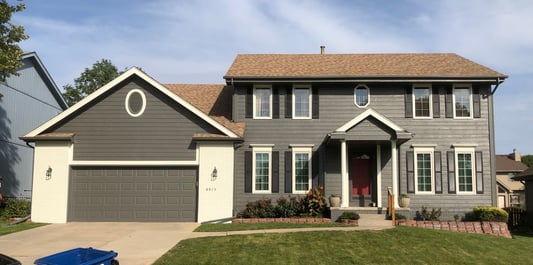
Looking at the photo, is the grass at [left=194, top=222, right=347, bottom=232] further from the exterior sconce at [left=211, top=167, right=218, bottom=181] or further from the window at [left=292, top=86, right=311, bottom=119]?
the window at [left=292, top=86, right=311, bottom=119]

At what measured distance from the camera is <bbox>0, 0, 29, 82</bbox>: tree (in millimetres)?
17891

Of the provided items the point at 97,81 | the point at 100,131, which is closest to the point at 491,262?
the point at 100,131

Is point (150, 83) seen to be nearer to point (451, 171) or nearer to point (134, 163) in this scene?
point (134, 163)

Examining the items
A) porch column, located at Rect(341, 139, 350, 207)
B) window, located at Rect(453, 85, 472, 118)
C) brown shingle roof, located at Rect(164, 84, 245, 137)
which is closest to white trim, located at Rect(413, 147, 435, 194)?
window, located at Rect(453, 85, 472, 118)

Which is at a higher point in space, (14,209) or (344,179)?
(344,179)

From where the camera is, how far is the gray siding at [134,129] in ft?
56.9

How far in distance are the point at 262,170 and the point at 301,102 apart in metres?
3.36

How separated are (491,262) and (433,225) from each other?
5378 mm

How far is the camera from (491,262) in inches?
432

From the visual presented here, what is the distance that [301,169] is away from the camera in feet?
61.2

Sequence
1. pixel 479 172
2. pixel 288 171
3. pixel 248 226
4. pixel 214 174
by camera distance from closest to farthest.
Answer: pixel 248 226
pixel 214 174
pixel 479 172
pixel 288 171

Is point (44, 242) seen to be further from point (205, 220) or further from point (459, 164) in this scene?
point (459, 164)

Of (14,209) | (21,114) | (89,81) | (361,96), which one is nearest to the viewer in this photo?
(14,209)

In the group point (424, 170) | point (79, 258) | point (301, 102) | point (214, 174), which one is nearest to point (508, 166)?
point (424, 170)
